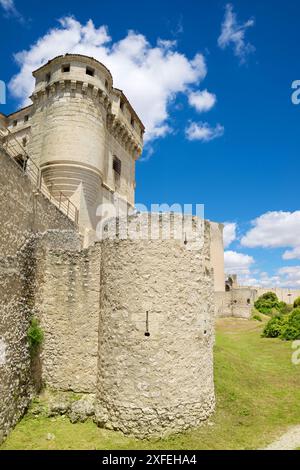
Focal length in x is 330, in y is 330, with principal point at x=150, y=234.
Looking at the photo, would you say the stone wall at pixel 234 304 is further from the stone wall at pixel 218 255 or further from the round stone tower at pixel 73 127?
the round stone tower at pixel 73 127

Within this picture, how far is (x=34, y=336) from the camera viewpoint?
9617mm

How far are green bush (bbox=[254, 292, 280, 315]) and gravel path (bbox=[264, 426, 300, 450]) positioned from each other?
3411 centimetres

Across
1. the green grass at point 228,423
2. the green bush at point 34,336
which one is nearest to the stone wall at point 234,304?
the green grass at point 228,423

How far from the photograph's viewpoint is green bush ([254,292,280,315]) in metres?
41.0

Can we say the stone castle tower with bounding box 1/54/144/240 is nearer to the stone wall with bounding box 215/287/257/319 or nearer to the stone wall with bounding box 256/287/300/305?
the stone wall with bounding box 215/287/257/319

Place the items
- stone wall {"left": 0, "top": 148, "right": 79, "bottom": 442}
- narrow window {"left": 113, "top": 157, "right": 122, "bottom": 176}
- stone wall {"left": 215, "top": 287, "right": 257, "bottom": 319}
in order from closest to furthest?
1. stone wall {"left": 0, "top": 148, "right": 79, "bottom": 442}
2. narrow window {"left": 113, "top": 157, "right": 122, "bottom": 176}
3. stone wall {"left": 215, "top": 287, "right": 257, "bottom": 319}

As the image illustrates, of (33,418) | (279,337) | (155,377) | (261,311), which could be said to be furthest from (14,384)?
(261,311)

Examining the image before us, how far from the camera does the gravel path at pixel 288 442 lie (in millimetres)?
7574

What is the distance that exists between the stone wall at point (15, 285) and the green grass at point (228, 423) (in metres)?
0.79

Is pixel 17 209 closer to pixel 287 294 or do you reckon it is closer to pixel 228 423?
pixel 228 423

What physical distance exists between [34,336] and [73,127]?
12753 millimetres

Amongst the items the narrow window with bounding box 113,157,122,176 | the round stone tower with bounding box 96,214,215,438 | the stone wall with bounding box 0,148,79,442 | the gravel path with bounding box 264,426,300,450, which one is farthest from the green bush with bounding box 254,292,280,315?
the stone wall with bounding box 0,148,79,442

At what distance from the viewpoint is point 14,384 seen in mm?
8586
